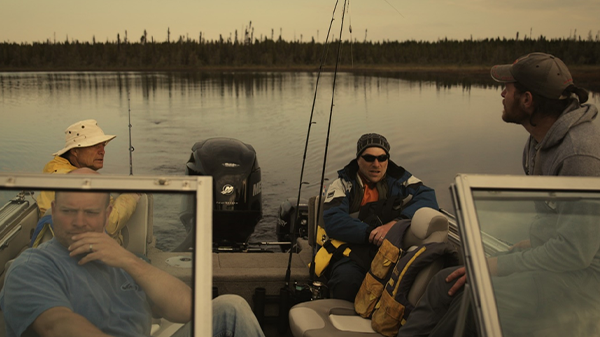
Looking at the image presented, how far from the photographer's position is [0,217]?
73.0 inches

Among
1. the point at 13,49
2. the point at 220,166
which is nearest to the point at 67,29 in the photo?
the point at 13,49

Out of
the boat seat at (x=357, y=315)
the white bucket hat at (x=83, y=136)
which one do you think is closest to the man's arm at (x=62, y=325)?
the boat seat at (x=357, y=315)

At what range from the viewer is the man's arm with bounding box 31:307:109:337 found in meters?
Result: 1.63

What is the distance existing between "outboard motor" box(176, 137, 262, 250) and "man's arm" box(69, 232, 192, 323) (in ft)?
11.9

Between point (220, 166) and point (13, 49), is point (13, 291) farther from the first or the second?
point (13, 49)

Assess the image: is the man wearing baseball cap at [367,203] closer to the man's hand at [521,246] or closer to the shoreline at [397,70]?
the man's hand at [521,246]

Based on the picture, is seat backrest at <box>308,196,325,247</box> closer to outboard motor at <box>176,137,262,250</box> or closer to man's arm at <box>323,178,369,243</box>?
man's arm at <box>323,178,369,243</box>

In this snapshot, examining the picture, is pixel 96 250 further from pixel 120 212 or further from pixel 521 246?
pixel 521 246

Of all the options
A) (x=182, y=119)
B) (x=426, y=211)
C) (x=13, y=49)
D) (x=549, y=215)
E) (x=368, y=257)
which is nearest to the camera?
(x=549, y=215)

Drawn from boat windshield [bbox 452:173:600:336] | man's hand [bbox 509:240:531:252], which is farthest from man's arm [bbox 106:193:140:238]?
man's hand [bbox 509:240:531:252]

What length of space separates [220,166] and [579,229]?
4013 millimetres

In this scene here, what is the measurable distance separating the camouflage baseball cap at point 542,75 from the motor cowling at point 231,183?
3.11m

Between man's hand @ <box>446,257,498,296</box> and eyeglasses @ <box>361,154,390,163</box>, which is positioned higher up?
eyeglasses @ <box>361,154,390,163</box>

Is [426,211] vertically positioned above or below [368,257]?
above
